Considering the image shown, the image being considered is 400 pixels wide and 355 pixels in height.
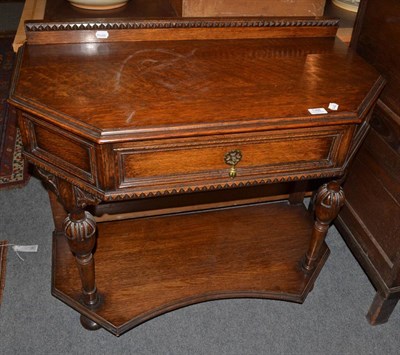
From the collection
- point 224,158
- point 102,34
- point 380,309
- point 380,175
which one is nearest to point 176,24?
point 102,34

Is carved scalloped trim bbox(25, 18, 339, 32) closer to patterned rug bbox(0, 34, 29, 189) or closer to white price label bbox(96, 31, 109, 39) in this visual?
white price label bbox(96, 31, 109, 39)

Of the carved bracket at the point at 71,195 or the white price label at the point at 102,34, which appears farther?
the white price label at the point at 102,34

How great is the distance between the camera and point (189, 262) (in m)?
1.69

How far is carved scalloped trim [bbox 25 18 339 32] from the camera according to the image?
129 cm

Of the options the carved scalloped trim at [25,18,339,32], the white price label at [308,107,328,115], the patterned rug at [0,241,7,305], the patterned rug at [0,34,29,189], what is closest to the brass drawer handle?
the white price label at [308,107,328,115]

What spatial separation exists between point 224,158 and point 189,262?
657mm

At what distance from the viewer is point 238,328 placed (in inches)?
62.5

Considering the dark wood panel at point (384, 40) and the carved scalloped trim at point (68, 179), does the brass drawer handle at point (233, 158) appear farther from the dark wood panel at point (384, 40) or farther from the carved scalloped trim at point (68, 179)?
the dark wood panel at point (384, 40)

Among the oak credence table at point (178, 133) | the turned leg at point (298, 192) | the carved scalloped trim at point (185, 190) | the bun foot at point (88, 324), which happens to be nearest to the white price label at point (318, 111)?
the oak credence table at point (178, 133)

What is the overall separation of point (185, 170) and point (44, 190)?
3.88 ft

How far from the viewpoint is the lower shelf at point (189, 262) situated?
5.08ft

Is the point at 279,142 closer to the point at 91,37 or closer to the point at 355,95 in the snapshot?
the point at 355,95

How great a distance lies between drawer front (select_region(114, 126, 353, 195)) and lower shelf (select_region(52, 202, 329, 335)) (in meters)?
0.56

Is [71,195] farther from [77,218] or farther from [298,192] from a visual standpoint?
[298,192]
